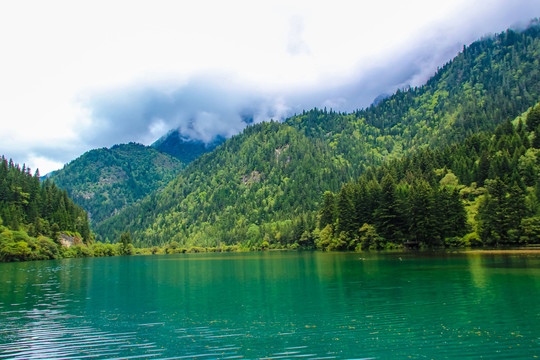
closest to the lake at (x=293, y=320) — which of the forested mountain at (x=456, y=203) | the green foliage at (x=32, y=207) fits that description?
the forested mountain at (x=456, y=203)

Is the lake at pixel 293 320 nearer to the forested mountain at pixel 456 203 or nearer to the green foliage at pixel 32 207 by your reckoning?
the forested mountain at pixel 456 203

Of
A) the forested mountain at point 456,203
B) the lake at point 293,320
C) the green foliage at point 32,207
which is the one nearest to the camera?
the lake at point 293,320

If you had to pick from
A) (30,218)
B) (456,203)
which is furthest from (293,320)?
(30,218)

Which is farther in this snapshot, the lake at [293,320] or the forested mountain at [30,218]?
the forested mountain at [30,218]

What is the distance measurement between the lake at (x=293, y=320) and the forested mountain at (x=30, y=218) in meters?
101

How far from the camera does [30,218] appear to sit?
16850 centimetres

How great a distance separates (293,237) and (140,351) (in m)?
178

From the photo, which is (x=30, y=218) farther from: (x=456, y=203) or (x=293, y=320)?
(x=293, y=320)

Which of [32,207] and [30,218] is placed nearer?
[30,218]

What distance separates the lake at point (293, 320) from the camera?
64.8 feet

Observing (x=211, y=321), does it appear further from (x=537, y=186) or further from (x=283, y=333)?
(x=537, y=186)

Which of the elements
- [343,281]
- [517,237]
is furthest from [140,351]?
[517,237]

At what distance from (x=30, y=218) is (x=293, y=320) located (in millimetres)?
177804

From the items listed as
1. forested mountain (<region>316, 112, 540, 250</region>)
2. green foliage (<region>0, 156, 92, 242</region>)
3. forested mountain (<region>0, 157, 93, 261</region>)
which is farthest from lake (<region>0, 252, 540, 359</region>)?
green foliage (<region>0, 156, 92, 242</region>)
